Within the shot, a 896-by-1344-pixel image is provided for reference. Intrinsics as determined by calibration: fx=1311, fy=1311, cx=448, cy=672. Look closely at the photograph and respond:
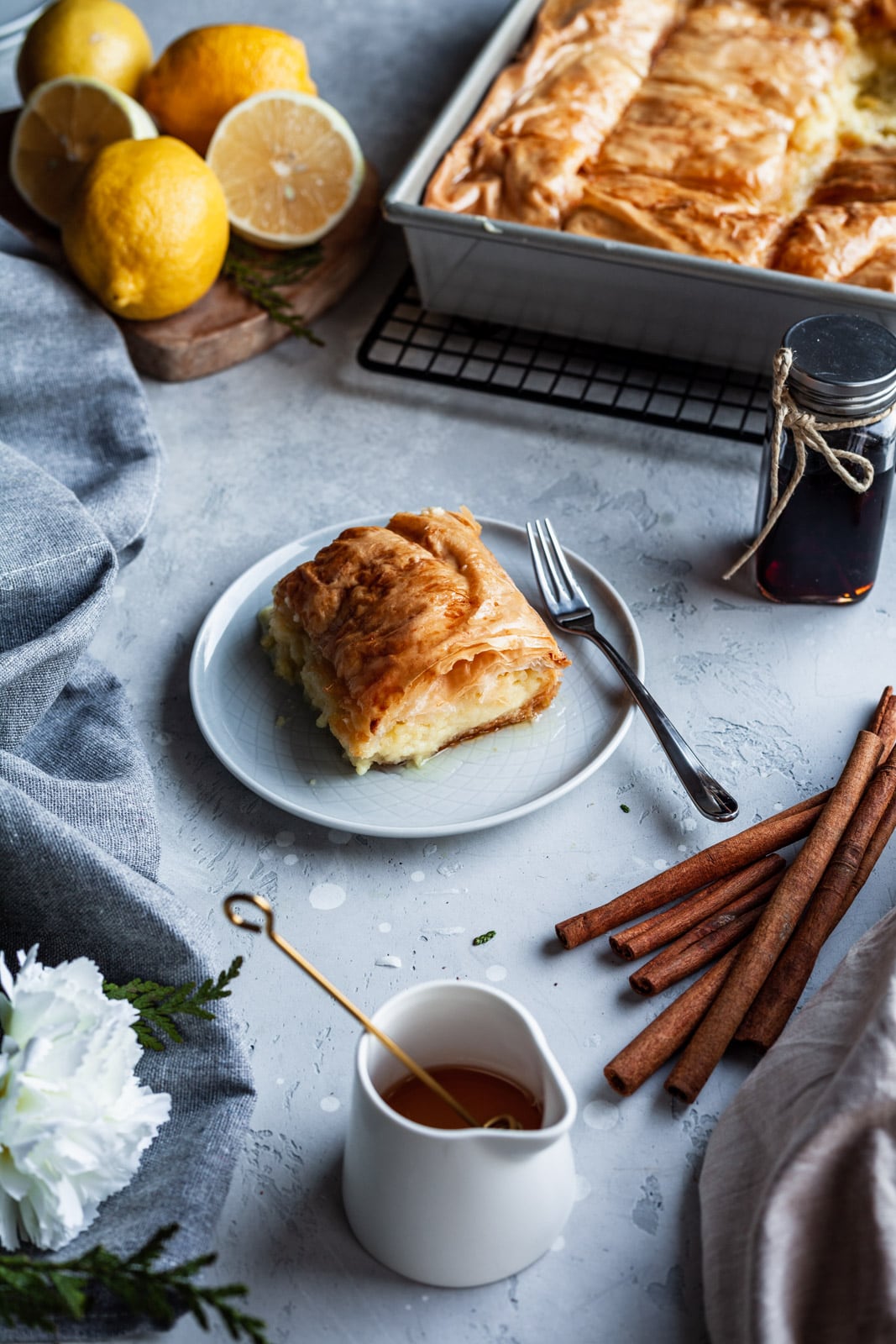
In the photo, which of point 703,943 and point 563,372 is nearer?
point 703,943

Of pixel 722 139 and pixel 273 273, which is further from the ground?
pixel 722 139

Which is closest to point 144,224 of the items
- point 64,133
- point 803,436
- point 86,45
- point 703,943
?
point 64,133

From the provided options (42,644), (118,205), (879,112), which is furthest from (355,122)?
(42,644)

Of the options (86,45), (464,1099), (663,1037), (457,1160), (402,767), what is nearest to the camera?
(457,1160)

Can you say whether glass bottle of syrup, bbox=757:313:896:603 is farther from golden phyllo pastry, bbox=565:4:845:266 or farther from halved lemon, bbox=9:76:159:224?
halved lemon, bbox=9:76:159:224

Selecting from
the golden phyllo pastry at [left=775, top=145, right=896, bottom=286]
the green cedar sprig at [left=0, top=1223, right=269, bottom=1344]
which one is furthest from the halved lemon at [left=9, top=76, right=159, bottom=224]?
the green cedar sprig at [left=0, top=1223, right=269, bottom=1344]

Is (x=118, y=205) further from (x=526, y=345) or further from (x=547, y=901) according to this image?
(x=547, y=901)

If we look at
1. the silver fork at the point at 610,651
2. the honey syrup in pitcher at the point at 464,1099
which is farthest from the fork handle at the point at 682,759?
the honey syrup in pitcher at the point at 464,1099

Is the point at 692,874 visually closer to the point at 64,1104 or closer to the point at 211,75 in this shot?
the point at 64,1104
